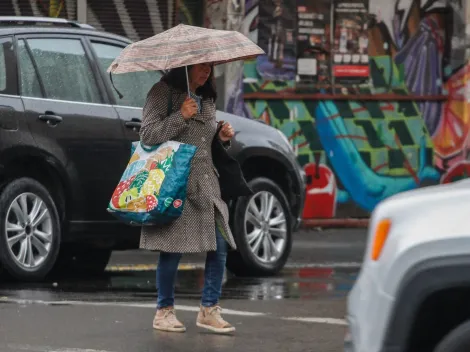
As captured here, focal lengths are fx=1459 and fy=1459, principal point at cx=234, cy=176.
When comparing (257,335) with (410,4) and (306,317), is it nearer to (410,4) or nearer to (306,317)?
(306,317)

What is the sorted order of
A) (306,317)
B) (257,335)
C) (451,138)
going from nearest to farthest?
1. (257,335)
2. (306,317)
3. (451,138)

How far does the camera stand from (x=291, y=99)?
17.1 m

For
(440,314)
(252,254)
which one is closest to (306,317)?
(252,254)

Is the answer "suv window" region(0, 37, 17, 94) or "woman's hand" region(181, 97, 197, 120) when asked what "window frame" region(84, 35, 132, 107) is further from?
"woman's hand" region(181, 97, 197, 120)

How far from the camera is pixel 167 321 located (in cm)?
797

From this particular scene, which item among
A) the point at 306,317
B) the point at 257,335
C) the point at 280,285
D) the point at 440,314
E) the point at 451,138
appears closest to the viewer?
the point at 440,314

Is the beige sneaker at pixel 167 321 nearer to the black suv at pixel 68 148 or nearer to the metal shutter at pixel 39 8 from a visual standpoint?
the black suv at pixel 68 148

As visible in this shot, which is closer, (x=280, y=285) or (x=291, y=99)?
(x=280, y=285)

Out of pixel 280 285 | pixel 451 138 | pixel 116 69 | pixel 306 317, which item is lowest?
pixel 451 138

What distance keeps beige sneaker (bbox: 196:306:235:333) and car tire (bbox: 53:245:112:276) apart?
3.44 m

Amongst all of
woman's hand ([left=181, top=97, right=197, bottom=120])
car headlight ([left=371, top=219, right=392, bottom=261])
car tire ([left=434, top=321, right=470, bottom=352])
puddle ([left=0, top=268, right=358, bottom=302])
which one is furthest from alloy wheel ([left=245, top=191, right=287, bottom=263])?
car tire ([left=434, top=321, right=470, bottom=352])

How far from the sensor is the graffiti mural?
56.9ft

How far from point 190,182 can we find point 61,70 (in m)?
3.07

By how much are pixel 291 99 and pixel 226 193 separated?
8998mm
